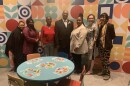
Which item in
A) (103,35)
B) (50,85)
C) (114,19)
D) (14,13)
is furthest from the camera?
(14,13)

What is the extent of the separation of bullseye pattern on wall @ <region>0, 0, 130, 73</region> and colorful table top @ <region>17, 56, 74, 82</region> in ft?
5.16

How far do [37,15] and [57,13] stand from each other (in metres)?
0.53

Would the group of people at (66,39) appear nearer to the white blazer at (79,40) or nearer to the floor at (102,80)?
the white blazer at (79,40)

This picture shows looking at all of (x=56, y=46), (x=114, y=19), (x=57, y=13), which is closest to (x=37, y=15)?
(x=57, y=13)

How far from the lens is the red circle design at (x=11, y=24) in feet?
13.7

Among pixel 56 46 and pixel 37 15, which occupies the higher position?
pixel 37 15

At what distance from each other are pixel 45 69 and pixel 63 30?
1508mm

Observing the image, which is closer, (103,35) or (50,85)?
(50,85)

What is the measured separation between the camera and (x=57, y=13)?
414 centimetres

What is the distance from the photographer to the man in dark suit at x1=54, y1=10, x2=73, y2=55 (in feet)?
12.7

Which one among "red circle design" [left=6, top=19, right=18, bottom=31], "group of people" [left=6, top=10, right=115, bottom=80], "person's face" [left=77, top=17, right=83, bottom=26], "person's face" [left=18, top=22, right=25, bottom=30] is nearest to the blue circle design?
"group of people" [left=6, top=10, right=115, bottom=80]

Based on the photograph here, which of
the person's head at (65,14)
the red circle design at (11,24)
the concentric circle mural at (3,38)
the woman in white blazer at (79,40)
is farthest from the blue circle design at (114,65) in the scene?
the concentric circle mural at (3,38)

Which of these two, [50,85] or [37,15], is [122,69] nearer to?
[50,85]

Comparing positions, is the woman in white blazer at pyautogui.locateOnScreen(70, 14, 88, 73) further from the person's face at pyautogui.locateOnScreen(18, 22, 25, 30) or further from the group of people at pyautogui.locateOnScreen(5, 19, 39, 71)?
the person's face at pyautogui.locateOnScreen(18, 22, 25, 30)
